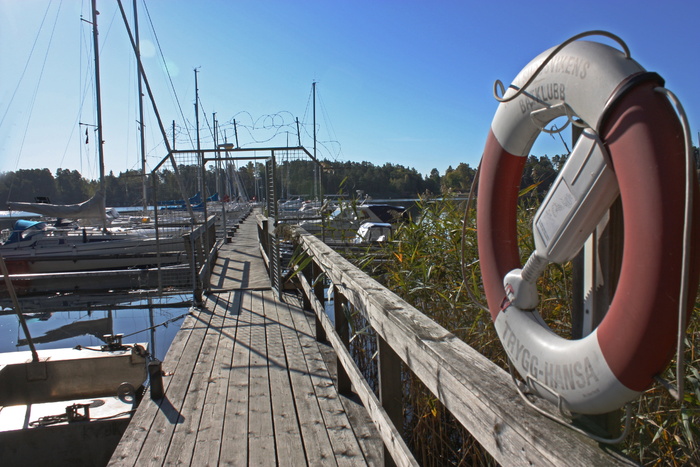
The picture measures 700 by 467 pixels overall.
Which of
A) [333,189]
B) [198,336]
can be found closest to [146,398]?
[198,336]

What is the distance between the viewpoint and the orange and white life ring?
789 mm

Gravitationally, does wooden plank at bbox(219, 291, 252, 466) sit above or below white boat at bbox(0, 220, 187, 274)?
above

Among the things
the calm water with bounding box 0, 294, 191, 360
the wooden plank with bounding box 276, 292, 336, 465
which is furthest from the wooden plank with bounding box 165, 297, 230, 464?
the calm water with bounding box 0, 294, 191, 360

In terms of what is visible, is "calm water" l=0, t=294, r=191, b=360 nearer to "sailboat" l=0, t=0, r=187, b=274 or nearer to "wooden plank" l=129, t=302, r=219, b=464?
"sailboat" l=0, t=0, r=187, b=274

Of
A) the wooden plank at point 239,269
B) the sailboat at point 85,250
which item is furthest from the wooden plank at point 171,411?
the sailboat at point 85,250

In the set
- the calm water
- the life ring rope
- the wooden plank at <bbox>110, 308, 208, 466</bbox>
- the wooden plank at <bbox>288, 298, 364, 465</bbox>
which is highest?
the life ring rope

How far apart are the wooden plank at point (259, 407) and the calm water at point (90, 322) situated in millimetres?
4737

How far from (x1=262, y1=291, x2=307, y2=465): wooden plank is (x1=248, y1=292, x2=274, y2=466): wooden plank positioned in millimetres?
29

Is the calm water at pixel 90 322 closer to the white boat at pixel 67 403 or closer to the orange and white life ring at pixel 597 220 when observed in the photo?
the white boat at pixel 67 403

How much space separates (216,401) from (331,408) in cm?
62

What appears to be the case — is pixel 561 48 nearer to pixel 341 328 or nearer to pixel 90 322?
pixel 341 328

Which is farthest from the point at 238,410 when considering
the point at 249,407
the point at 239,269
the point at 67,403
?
the point at 239,269

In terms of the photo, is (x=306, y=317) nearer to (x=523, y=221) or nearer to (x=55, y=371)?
(x=55, y=371)

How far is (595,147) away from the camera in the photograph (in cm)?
95
